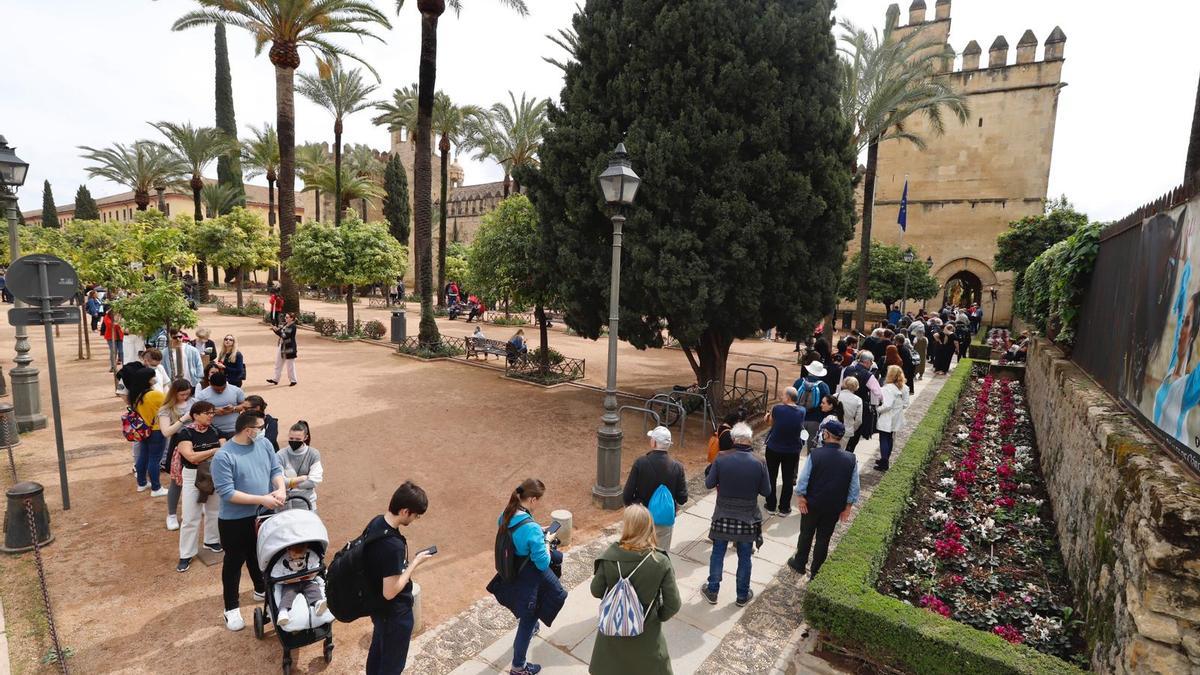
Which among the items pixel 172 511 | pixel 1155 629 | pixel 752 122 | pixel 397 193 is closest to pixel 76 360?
pixel 172 511

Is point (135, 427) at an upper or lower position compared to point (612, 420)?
lower

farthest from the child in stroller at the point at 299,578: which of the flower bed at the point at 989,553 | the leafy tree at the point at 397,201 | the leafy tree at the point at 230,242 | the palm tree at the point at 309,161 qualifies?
the leafy tree at the point at 397,201

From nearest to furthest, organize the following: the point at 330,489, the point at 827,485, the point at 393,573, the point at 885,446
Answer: the point at 393,573, the point at 827,485, the point at 330,489, the point at 885,446

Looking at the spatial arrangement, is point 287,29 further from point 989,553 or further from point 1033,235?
point 1033,235

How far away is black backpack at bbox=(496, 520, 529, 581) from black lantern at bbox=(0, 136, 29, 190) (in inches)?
359

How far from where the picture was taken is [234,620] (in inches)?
183

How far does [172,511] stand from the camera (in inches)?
245

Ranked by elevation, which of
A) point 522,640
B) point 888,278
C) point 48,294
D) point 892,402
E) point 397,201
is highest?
point 397,201

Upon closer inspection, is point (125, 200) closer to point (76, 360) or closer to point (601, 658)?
point (76, 360)

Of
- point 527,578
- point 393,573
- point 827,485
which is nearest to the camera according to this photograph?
point 393,573

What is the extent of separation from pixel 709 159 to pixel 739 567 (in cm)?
761

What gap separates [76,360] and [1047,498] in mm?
22170

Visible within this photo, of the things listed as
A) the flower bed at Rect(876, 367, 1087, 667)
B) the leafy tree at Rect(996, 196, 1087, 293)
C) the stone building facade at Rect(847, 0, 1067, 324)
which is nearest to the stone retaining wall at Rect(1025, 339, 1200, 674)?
the flower bed at Rect(876, 367, 1087, 667)

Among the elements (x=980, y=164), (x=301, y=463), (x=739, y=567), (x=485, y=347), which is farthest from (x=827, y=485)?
(x=980, y=164)
